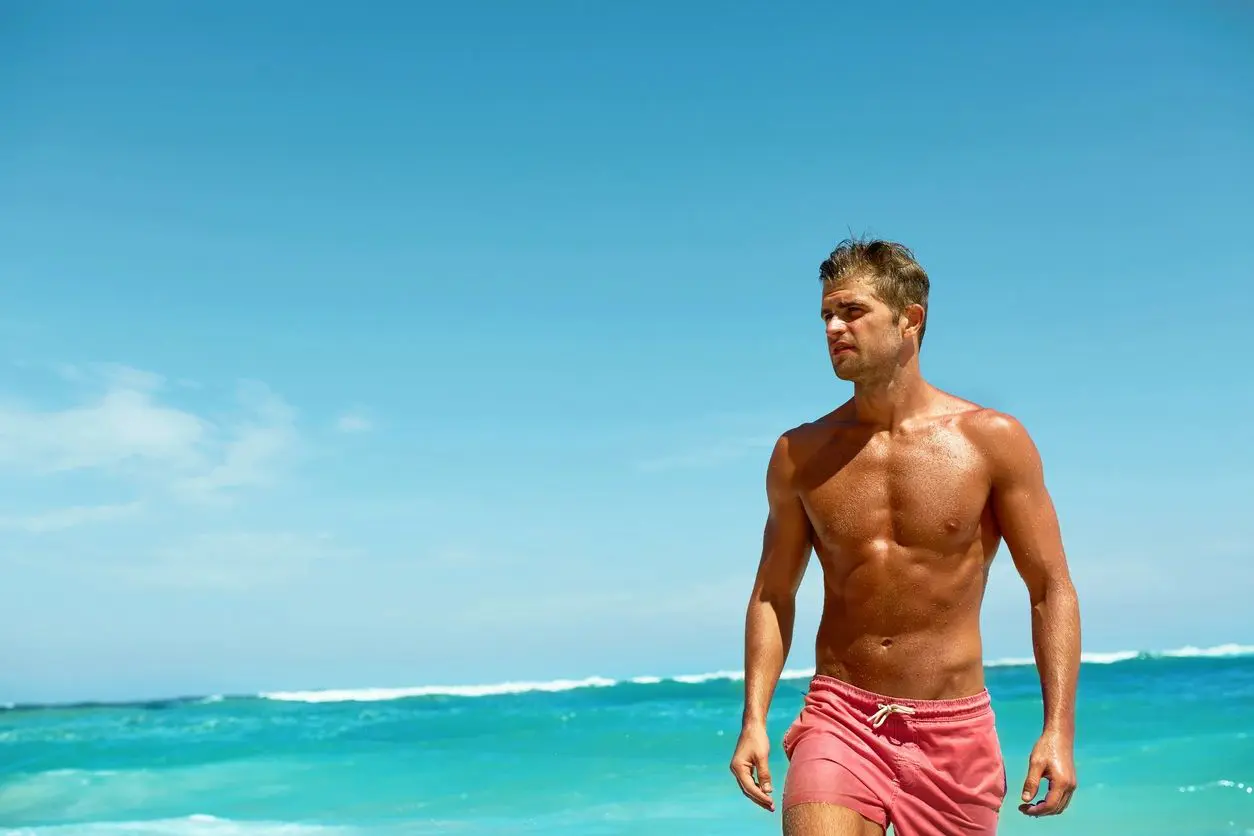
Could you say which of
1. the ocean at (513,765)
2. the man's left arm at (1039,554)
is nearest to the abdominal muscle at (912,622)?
the man's left arm at (1039,554)

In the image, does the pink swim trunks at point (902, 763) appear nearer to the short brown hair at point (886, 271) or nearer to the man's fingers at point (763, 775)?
the man's fingers at point (763, 775)

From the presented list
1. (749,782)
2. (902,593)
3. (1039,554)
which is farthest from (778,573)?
(1039,554)

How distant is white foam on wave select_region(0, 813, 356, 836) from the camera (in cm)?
1372

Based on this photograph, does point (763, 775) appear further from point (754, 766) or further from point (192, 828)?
point (192, 828)

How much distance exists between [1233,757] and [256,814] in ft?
35.5

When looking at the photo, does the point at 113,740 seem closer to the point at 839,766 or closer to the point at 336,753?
the point at 336,753

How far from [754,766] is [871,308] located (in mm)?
1293

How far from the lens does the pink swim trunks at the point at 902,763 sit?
12.3 ft

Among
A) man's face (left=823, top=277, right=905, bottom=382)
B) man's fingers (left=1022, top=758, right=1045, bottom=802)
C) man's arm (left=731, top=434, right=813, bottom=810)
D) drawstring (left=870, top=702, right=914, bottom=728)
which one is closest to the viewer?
man's fingers (left=1022, top=758, right=1045, bottom=802)

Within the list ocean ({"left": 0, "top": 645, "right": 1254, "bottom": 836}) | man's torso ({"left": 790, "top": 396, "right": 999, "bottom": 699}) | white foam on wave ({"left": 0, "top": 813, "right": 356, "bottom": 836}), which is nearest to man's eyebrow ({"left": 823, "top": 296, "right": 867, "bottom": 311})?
man's torso ({"left": 790, "top": 396, "right": 999, "bottom": 699})

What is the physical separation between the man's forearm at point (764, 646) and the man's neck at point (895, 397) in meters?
0.61

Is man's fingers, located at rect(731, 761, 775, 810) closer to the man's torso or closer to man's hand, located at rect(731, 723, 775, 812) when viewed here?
man's hand, located at rect(731, 723, 775, 812)

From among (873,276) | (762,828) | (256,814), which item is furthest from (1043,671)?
(256,814)

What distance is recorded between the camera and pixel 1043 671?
149 inches
